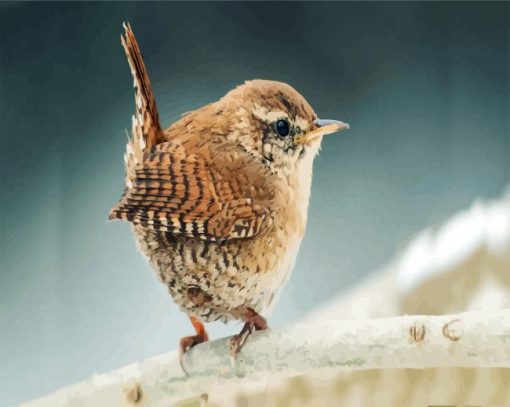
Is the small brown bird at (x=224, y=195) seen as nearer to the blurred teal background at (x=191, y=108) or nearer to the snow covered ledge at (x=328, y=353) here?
the snow covered ledge at (x=328, y=353)

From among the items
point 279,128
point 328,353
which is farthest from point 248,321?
point 279,128

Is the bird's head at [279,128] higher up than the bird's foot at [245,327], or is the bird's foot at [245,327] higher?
the bird's head at [279,128]

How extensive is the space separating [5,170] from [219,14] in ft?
1.50

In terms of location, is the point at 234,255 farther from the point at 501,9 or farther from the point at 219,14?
the point at 501,9

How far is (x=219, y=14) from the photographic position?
1.31 meters

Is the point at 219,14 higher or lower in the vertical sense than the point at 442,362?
higher

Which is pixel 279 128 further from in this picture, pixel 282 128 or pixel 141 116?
pixel 141 116

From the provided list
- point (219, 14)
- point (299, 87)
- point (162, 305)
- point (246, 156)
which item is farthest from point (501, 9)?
point (162, 305)

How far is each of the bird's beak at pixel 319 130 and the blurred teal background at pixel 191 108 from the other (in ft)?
1.04

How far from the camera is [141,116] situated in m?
0.89

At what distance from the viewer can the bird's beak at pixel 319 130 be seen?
91cm

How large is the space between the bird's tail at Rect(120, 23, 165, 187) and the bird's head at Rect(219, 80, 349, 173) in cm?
10

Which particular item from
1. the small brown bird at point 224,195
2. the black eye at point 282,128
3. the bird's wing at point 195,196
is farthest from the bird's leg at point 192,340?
the black eye at point 282,128

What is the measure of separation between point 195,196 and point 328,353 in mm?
225
